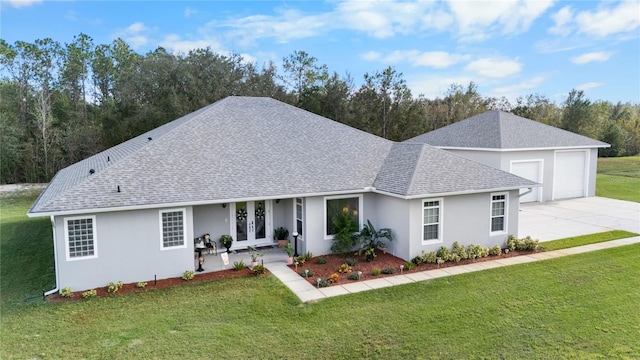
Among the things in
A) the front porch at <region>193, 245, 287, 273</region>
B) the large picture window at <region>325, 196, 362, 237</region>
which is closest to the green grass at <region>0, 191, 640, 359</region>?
the front porch at <region>193, 245, 287, 273</region>

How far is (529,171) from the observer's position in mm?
23688

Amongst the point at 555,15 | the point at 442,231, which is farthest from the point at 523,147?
the point at 442,231

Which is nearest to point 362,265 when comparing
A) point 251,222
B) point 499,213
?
point 251,222

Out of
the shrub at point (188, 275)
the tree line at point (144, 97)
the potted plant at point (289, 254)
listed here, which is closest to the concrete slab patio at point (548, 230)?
the potted plant at point (289, 254)

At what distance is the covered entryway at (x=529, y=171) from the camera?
23.3m

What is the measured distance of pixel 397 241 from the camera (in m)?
13.5

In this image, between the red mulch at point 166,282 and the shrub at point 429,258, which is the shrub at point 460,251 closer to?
the shrub at point 429,258

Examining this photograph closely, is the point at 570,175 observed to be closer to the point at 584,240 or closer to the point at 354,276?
the point at 584,240

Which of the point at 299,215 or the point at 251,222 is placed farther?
the point at 251,222

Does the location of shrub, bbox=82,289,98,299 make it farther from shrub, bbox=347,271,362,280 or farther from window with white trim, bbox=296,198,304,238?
shrub, bbox=347,271,362,280

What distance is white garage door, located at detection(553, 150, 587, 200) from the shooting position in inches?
965

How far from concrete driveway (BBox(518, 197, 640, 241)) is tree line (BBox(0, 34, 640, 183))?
64.1 ft

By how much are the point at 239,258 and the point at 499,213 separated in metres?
9.02

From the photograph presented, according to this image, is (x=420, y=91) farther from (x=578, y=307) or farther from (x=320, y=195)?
(x=578, y=307)
